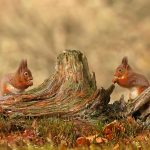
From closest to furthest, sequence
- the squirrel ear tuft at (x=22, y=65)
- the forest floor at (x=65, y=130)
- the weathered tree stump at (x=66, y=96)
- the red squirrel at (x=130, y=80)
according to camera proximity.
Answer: the forest floor at (x=65, y=130), the weathered tree stump at (x=66, y=96), the squirrel ear tuft at (x=22, y=65), the red squirrel at (x=130, y=80)

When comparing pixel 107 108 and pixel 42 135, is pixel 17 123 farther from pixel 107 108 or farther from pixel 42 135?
pixel 107 108

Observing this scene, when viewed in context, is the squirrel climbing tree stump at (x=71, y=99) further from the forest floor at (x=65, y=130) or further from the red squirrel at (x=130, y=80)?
the red squirrel at (x=130, y=80)

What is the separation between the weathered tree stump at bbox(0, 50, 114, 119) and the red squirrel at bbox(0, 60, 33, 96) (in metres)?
0.60

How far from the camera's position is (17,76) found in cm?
1576

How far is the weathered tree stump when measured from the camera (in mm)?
14406

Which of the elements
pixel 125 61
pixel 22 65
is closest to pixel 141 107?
pixel 125 61

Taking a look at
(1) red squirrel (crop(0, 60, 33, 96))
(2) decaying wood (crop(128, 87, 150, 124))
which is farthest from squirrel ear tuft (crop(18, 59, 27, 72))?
(2) decaying wood (crop(128, 87, 150, 124))

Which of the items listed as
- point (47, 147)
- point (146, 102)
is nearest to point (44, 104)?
point (146, 102)

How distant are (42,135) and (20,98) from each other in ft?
7.12

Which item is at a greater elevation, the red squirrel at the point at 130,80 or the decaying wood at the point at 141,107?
the red squirrel at the point at 130,80

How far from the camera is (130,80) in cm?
1584

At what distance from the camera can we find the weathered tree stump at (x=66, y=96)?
1441 cm

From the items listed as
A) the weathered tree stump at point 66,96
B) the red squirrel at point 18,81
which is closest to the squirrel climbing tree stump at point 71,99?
the weathered tree stump at point 66,96

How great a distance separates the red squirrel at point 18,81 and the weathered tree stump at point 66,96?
0.60 m
